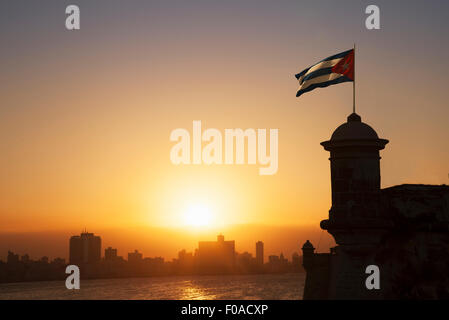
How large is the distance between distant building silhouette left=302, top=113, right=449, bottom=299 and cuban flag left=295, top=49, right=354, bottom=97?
1391 mm

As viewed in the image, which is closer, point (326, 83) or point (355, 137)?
point (355, 137)

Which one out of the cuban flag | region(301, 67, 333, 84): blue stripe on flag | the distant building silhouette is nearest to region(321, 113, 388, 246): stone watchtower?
the distant building silhouette

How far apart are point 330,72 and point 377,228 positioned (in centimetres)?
549

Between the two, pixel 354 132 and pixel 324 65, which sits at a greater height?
pixel 324 65

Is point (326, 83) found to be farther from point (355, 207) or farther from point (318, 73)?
point (355, 207)

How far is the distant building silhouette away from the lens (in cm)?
1859

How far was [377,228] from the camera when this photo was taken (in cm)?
1855

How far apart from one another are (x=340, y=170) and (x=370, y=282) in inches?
143

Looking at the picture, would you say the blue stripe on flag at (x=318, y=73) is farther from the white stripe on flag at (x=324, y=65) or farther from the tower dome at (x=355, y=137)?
the tower dome at (x=355, y=137)

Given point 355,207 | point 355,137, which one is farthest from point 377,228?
point 355,137

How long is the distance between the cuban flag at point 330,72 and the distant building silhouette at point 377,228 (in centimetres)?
139

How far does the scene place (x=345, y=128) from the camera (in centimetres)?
1897
